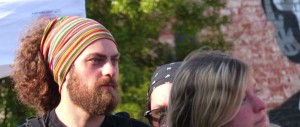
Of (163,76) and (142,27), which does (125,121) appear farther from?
(142,27)

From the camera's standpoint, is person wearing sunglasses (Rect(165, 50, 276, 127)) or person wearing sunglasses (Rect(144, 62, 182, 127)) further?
person wearing sunglasses (Rect(144, 62, 182, 127))

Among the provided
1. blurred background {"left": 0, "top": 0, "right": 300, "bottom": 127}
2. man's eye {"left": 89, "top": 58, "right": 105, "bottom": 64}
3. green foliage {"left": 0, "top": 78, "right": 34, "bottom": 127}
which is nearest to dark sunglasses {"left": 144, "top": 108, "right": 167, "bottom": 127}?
man's eye {"left": 89, "top": 58, "right": 105, "bottom": 64}

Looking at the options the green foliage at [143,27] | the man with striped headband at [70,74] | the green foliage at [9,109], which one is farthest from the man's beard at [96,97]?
the green foliage at [143,27]

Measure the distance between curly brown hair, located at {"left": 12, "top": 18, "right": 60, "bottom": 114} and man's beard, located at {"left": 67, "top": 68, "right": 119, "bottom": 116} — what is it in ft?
0.75

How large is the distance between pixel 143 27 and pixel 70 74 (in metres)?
3.44

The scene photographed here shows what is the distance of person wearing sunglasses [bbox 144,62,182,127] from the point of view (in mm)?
4090

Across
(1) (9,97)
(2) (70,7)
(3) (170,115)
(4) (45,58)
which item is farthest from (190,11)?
(3) (170,115)

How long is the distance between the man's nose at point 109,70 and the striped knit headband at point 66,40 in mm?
131

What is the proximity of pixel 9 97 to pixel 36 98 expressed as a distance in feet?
7.84

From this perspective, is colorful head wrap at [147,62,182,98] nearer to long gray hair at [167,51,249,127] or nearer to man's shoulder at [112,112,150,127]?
man's shoulder at [112,112,150,127]

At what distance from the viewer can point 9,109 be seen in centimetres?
619

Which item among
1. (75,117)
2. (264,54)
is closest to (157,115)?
(75,117)

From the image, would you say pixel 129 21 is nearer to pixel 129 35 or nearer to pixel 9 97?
pixel 129 35

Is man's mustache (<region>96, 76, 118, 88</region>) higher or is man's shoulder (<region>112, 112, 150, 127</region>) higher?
man's mustache (<region>96, 76, 118, 88</region>)
